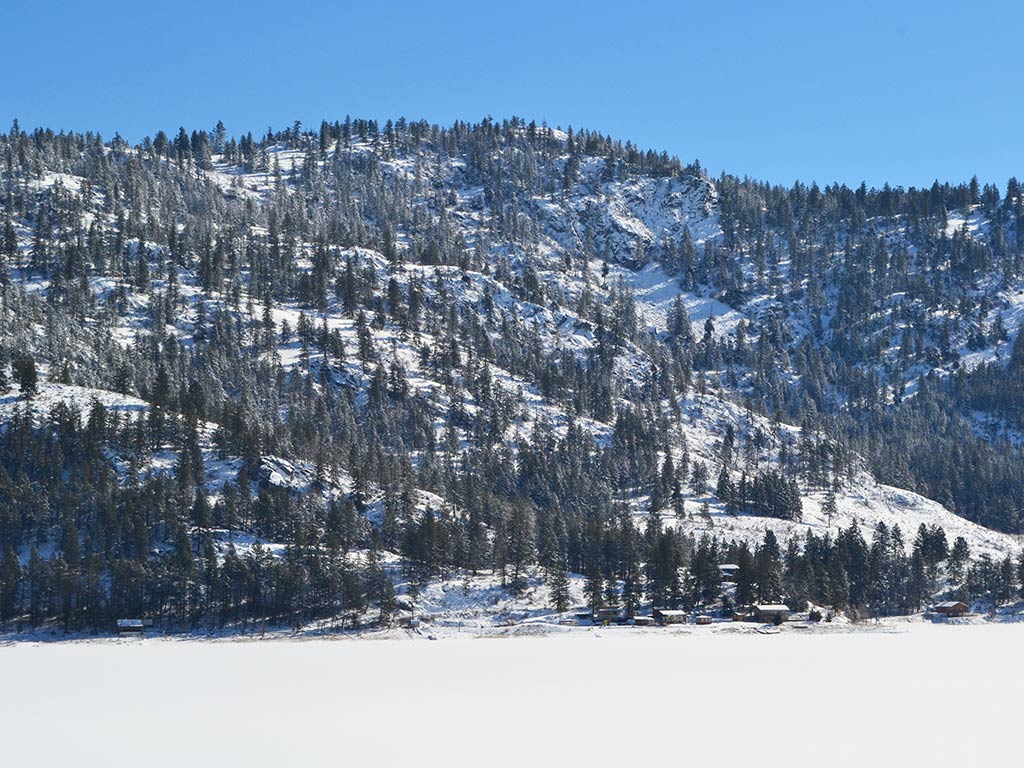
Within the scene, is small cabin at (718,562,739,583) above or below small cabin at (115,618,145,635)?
above

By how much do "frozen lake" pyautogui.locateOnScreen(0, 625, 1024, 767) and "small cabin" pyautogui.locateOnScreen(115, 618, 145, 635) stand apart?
14.5 meters

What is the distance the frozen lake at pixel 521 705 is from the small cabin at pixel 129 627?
14.5m

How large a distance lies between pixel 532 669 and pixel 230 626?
170ft

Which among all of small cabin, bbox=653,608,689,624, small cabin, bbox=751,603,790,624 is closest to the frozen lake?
small cabin, bbox=751,603,790,624

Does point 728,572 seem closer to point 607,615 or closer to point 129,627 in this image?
point 607,615

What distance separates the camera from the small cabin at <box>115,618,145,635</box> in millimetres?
110438

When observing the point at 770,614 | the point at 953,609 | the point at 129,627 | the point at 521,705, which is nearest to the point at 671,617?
the point at 770,614

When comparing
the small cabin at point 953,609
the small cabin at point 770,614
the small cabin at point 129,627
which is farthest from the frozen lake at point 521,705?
the small cabin at point 953,609

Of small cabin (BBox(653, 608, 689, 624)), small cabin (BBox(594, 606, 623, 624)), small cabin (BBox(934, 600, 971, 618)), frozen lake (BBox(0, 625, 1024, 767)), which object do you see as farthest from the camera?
small cabin (BBox(934, 600, 971, 618))

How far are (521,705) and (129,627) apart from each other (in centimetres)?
6760

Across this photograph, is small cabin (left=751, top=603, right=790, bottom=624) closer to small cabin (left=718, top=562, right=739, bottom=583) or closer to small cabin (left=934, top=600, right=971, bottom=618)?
small cabin (left=718, top=562, right=739, bottom=583)

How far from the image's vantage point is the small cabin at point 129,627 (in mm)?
110438

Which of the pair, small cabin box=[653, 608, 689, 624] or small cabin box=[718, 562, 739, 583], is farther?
small cabin box=[718, 562, 739, 583]

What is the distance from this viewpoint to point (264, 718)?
184 feet
